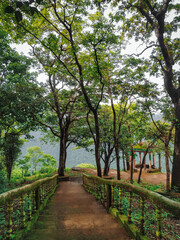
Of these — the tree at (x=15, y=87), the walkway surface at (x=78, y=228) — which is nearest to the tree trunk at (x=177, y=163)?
the walkway surface at (x=78, y=228)

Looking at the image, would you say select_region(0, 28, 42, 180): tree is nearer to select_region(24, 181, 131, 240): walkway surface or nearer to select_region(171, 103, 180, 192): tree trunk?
select_region(24, 181, 131, 240): walkway surface

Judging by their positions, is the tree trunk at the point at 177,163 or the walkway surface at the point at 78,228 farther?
the tree trunk at the point at 177,163

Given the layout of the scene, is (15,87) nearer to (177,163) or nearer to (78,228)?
Result: (78,228)

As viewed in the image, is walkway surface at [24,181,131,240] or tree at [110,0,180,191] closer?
walkway surface at [24,181,131,240]

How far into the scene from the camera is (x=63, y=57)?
1318 centimetres

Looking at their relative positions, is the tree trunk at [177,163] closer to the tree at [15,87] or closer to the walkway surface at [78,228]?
the walkway surface at [78,228]

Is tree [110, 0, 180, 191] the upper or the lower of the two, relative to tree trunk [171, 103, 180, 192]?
upper

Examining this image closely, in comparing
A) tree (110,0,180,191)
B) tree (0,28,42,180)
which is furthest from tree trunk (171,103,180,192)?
tree (0,28,42,180)

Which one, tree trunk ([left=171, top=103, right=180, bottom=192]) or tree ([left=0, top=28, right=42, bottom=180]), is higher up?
tree ([left=0, top=28, right=42, bottom=180])

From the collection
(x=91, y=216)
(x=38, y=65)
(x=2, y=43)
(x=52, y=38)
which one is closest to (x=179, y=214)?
(x=91, y=216)

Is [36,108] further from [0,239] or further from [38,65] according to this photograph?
[0,239]

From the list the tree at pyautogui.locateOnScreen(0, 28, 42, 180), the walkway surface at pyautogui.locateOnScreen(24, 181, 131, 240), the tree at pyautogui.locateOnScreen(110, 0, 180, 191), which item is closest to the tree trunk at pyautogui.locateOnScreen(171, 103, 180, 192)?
the tree at pyautogui.locateOnScreen(110, 0, 180, 191)

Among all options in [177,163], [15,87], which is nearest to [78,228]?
[177,163]

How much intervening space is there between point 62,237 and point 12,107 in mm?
8588
